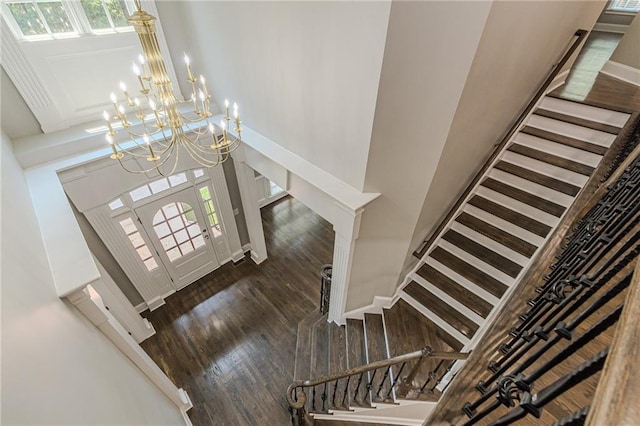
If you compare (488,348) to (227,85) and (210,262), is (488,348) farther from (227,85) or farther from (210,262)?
(210,262)

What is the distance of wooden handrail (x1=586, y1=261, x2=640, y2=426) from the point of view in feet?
1.67

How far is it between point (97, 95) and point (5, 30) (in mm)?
826

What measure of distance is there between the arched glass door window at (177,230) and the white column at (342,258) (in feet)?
8.42

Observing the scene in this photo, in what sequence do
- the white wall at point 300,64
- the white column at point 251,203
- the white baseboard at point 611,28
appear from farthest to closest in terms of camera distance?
the white baseboard at point 611,28, the white column at point 251,203, the white wall at point 300,64

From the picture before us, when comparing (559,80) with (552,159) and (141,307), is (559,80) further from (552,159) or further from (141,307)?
(141,307)

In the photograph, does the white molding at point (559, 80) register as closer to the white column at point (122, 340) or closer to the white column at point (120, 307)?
the white column at point (122, 340)

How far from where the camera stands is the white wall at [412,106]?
1.73 meters

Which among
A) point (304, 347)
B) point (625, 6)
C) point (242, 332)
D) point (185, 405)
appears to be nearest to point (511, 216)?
point (304, 347)

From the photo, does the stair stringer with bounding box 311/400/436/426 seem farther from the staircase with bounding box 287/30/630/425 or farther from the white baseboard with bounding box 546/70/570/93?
the white baseboard with bounding box 546/70/570/93

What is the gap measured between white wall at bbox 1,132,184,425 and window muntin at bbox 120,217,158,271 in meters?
1.60

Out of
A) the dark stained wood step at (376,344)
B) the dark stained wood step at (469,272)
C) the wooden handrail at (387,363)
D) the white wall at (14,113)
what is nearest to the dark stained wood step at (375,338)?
the dark stained wood step at (376,344)

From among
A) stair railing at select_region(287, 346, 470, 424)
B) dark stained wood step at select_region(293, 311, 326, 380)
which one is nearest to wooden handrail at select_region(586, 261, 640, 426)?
stair railing at select_region(287, 346, 470, 424)

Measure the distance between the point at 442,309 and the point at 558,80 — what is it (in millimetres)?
3755

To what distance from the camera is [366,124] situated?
212 cm
